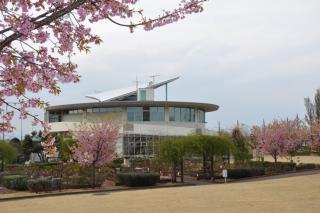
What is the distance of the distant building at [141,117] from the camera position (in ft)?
200

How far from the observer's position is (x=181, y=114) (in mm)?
71750

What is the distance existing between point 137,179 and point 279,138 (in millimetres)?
18715

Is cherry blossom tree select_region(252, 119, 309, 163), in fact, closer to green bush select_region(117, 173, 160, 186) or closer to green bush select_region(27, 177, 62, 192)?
green bush select_region(117, 173, 160, 186)

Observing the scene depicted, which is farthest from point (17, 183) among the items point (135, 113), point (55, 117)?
point (55, 117)

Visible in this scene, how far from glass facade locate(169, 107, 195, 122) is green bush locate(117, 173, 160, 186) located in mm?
36716

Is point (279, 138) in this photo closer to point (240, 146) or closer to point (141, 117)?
point (240, 146)

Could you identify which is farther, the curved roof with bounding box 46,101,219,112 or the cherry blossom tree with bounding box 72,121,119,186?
the curved roof with bounding box 46,101,219,112

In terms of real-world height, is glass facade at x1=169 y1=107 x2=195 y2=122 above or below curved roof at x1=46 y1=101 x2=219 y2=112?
below

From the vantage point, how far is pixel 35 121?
590 centimetres

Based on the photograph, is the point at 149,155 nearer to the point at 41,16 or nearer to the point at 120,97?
the point at 120,97

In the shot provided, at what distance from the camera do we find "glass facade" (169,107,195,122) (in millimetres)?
70375

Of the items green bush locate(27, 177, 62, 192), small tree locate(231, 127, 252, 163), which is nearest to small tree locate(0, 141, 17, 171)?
green bush locate(27, 177, 62, 192)

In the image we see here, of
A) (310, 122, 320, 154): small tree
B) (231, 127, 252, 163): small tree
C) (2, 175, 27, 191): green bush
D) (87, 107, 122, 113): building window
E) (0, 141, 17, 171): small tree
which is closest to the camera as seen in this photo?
(2, 175, 27, 191): green bush

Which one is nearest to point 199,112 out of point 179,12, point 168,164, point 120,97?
point 120,97
